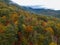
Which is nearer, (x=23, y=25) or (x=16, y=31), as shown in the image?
(x=16, y=31)

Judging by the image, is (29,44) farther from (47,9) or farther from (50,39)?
(47,9)

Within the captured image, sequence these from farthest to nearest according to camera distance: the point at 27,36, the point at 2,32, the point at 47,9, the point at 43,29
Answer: the point at 47,9
the point at 43,29
the point at 27,36
the point at 2,32

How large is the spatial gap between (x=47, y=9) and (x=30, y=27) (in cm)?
3819

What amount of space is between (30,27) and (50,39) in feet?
5.43

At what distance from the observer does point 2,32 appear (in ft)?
55.0

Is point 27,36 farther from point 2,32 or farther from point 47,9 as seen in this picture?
point 47,9

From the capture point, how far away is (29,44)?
17297 millimetres

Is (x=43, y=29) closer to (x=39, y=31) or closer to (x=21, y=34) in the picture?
(x=39, y=31)

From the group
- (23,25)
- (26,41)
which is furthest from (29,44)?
(23,25)

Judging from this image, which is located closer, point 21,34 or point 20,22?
point 21,34

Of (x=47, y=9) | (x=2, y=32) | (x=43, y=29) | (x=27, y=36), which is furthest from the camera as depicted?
(x=47, y=9)

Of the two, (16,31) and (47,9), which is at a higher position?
(16,31)

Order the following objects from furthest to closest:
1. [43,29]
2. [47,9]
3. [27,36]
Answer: [47,9]
[43,29]
[27,36]

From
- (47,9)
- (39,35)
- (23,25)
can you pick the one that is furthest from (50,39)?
(47,9)
